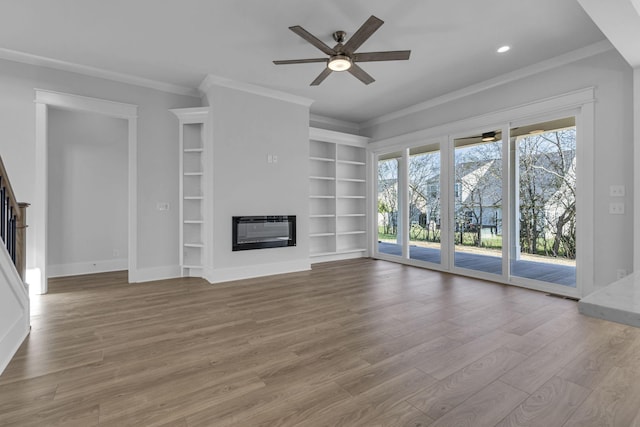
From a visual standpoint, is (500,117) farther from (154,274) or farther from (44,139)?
(44,139)

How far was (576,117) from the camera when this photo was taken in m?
3.65

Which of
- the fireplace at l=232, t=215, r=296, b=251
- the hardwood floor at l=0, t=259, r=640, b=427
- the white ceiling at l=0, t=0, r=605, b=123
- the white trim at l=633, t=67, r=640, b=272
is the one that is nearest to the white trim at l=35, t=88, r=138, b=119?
the white ceiling at l=0, t=0, r=605, b=123

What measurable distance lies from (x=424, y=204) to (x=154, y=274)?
4638 millimetres

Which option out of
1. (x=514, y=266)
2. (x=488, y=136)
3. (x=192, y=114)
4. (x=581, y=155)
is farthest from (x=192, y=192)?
(x=581, y=155)

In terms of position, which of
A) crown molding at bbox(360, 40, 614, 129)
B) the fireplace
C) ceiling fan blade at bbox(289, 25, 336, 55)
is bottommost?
the fireplace

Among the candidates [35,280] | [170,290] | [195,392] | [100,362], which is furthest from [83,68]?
[195,392]

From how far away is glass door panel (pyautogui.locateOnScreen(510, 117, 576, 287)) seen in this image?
3764 mm

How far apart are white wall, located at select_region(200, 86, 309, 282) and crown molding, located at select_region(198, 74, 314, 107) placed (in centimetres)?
5

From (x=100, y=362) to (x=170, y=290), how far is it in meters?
1.92

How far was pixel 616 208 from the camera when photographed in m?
3.34

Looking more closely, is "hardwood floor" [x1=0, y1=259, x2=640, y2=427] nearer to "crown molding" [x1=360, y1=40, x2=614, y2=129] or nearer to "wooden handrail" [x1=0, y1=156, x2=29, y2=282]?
"wooden handrail" [x1=0, y1=156, x2=29, y2=282]

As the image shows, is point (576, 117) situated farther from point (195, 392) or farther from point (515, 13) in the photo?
point (195, 392)

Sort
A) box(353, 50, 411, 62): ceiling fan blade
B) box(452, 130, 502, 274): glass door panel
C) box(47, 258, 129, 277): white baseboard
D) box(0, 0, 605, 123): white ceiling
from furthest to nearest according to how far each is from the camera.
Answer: box(47, 258, 129, 277): white baseboard, box(452, 130, 502, 274): glass door panel, box(353, 50, 411, 62): ceiling fan blade, box(0, 0, 605, 123): white ceiling

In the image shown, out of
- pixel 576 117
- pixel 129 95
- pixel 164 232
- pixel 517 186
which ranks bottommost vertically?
pixel 164 232
